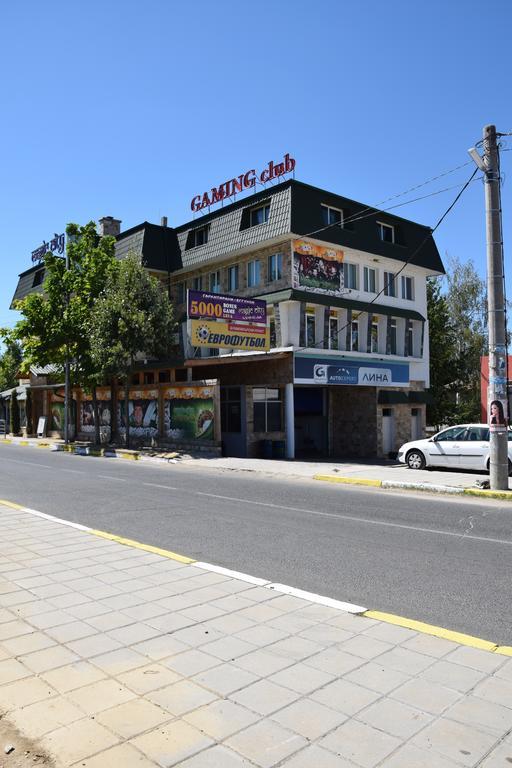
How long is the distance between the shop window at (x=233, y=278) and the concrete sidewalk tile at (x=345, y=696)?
25.9 metres

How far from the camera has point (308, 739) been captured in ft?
10.9

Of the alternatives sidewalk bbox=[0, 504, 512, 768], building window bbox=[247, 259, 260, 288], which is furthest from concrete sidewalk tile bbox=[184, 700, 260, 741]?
building window bbox=[247, 259, 260, 288]

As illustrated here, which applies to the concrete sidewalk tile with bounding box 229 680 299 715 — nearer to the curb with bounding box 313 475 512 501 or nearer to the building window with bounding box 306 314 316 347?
the curb with bounding box 313 475 512 501

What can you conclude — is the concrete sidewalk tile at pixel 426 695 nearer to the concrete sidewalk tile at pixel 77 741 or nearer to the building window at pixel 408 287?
the concrete sidewalk tile at pixel 77 741

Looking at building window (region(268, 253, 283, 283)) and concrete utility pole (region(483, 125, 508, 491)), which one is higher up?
building window (region(268, 253, 283, 283))

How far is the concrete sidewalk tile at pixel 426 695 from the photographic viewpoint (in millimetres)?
3693

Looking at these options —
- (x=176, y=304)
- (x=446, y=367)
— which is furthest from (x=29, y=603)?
(x=446, y=367)

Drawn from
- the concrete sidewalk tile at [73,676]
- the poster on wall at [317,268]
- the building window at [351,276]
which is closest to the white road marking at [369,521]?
the concrete sidewalk tile at [73,676]

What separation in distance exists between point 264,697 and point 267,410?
2311 cm

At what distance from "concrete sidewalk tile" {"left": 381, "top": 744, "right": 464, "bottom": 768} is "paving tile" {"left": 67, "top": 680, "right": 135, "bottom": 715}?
1.66 m

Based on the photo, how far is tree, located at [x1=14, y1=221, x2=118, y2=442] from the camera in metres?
30.4

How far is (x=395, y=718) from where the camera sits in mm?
3547

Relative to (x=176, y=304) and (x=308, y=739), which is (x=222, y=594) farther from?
(x=176, y=304)

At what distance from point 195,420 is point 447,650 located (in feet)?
74.7
